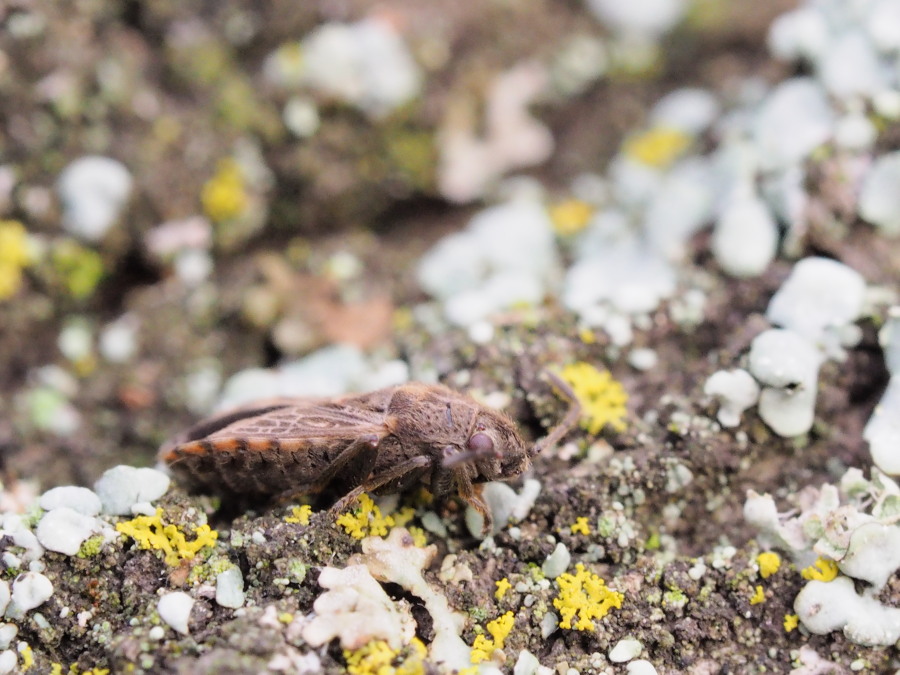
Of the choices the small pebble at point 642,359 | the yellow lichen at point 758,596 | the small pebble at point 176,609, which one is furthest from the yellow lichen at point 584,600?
the small pebble at point 176,609

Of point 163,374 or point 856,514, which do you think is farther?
point 163,374

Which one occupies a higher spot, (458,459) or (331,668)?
(458,459)

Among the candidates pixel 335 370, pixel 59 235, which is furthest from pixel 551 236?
pixel 59 235

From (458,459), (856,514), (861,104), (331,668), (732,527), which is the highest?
(861,104)

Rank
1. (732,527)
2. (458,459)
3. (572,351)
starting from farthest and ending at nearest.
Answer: (572,351) → (732,527) → (458,459)

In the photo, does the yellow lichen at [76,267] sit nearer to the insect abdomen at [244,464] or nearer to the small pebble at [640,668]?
the insect abdomen at [244,464]

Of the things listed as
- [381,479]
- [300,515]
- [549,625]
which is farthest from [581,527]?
[300,515]

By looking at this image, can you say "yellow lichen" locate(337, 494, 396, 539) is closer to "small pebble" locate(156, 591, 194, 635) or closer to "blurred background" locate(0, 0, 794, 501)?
"small pebble" locate(156, 591, 194, 635)

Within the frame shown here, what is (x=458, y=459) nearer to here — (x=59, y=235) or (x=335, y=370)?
(x=335, y=370)
